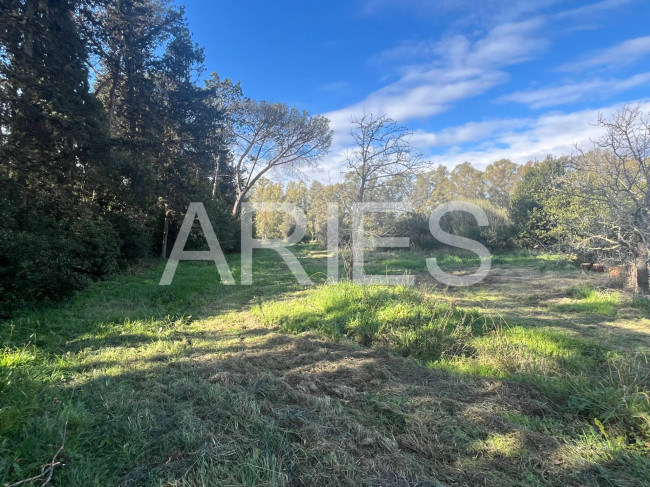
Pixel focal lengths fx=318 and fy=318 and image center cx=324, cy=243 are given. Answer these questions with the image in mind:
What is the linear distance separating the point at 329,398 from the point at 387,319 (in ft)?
6.84

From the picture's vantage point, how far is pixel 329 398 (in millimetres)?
2645

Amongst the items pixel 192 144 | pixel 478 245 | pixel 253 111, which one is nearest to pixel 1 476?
pixel 192 144

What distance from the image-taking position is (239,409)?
2.41 m

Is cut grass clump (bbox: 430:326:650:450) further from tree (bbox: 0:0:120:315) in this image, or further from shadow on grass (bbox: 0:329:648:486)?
tree (bbox: 0:0:120:315)

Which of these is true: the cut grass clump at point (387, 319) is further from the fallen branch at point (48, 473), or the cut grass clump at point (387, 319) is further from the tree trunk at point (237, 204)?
the tree trunk at point (237, 204)

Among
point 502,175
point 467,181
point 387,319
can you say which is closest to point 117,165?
point 387,319

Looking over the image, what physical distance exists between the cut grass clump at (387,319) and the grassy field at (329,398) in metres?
0.03

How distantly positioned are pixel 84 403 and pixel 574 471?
341 centimetres

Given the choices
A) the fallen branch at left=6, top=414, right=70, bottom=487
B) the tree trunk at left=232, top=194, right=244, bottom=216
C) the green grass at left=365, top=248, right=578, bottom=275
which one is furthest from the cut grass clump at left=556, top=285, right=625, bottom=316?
the tree trunk at left=232, top=194, right=244, bottom=216

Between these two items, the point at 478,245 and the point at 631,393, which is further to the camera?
the point at 478,245

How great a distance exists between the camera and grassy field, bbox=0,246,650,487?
1878mm

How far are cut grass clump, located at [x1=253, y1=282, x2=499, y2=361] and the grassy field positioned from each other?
0.09 ft

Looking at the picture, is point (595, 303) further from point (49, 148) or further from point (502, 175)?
point (502, 175)

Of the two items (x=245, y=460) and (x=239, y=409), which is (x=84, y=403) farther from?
(x=245, y=460)
